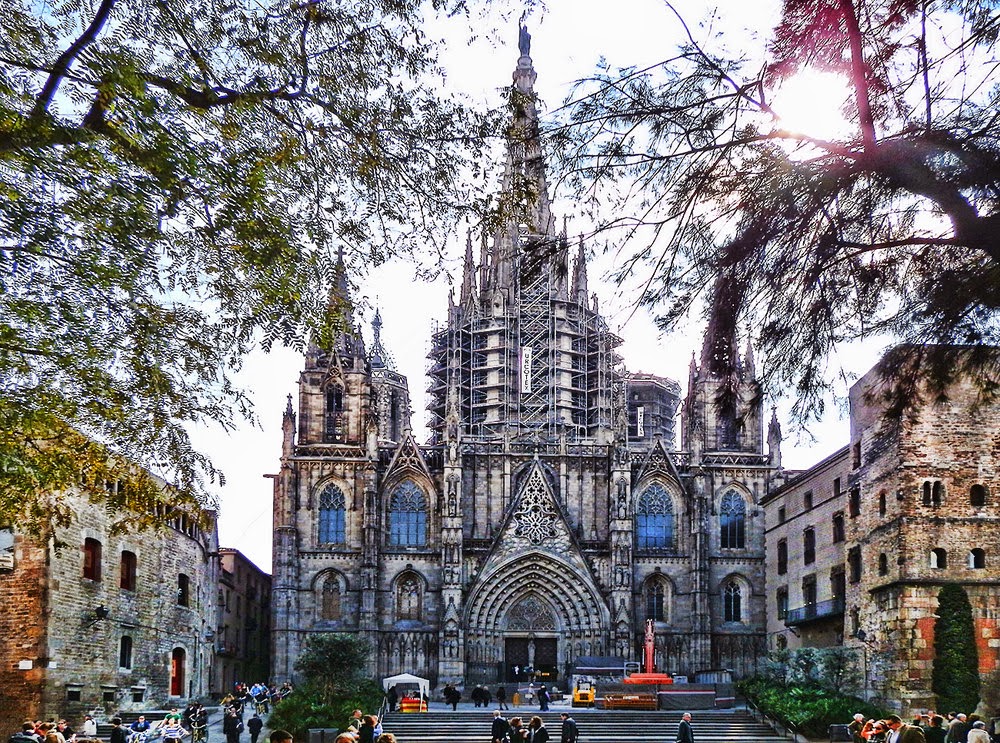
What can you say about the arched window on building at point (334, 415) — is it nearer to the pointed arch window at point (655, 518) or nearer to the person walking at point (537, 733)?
the pointed arch window at point (655, 518)

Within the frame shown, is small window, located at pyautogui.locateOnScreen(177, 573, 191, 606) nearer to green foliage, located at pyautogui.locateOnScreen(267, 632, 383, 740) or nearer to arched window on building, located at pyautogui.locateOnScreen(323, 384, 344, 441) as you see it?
green foliage, located at pyautogui.locateOnScreen(267, 632, 383, 740)

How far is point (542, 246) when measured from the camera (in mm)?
10164

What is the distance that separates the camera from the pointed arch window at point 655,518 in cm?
5891

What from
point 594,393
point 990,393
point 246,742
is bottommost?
point 246,742

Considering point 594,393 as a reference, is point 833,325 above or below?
below

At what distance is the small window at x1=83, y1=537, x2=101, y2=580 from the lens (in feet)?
109

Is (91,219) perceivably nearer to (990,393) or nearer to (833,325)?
(833,325)

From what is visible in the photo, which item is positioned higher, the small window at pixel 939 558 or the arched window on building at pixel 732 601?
the small window at pixel 939 558

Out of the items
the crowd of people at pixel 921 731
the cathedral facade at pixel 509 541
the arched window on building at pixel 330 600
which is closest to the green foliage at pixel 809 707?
the crowd of people at pixel 921 731

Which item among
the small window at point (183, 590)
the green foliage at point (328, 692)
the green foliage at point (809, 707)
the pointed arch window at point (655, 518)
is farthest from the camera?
the pointed arch window at point (655, 518)

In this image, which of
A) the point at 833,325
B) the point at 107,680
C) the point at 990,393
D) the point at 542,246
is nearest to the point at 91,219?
the point at 542,246

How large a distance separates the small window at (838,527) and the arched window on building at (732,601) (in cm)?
1607

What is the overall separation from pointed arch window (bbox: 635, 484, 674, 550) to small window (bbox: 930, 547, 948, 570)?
84.5 ft

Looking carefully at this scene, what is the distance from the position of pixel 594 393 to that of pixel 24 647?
40065mm
